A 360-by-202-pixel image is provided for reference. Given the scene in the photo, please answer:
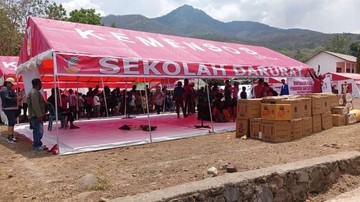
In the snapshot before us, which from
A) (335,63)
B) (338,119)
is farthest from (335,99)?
(335,63)

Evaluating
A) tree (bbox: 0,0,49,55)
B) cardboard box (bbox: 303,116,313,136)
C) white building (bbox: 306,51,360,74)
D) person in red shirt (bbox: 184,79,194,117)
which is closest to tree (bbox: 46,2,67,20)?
tree (bbox: 0,0,49,55)

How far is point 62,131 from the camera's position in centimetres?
1171

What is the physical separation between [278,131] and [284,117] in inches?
16.3

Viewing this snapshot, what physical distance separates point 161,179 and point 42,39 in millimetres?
5332

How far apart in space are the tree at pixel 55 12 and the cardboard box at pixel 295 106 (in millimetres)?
29025

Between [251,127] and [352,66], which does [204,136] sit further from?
[352,66]

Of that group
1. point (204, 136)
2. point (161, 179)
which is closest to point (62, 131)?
point (204, 136)

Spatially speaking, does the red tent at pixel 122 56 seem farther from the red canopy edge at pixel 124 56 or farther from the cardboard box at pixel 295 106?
the cardboard box at pixel 295 106

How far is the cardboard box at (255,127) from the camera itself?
9492mm

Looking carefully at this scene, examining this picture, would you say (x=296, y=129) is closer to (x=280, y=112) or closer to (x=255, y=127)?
(x=280, y=112)

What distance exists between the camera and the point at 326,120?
420 inches

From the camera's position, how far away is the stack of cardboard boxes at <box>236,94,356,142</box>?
29.9ft

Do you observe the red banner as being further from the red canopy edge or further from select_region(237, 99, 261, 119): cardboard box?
select_region(237, 99, 261, 119): cardboard box

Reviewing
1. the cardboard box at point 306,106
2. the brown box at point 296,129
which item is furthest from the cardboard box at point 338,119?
the brown box at point 296,129
